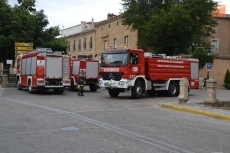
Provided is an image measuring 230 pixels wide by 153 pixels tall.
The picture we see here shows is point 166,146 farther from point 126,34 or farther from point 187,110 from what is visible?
point 126,34

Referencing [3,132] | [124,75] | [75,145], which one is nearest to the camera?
[75,145]

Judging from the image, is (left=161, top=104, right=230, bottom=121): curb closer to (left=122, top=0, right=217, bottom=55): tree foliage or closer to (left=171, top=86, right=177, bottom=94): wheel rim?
(left=171, top=86, right=177, bottom=94): wheel rim

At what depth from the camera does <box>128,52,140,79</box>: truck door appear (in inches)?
849

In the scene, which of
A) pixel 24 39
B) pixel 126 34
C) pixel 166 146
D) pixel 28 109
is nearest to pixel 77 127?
pixel 166 146

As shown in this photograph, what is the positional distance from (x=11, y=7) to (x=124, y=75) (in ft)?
74.2

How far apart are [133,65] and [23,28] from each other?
19198 mm

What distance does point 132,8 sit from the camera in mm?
40281

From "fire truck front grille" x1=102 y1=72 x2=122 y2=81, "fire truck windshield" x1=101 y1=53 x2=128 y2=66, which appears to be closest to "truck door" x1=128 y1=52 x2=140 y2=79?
"fire truck windshield" x1=101 y1=53 x2=128 y2=66

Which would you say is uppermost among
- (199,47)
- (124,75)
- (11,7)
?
(11,7)

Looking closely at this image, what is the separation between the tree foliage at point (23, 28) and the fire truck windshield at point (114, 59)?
55.4ft

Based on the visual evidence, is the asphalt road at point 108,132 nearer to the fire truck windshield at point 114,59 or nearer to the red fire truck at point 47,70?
the fire truck windshield at point 114,59

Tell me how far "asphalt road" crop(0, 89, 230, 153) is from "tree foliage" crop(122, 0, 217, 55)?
22255mm

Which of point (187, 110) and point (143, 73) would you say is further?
point (143, 73)

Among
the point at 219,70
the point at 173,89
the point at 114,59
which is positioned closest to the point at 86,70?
the point at 173,89
